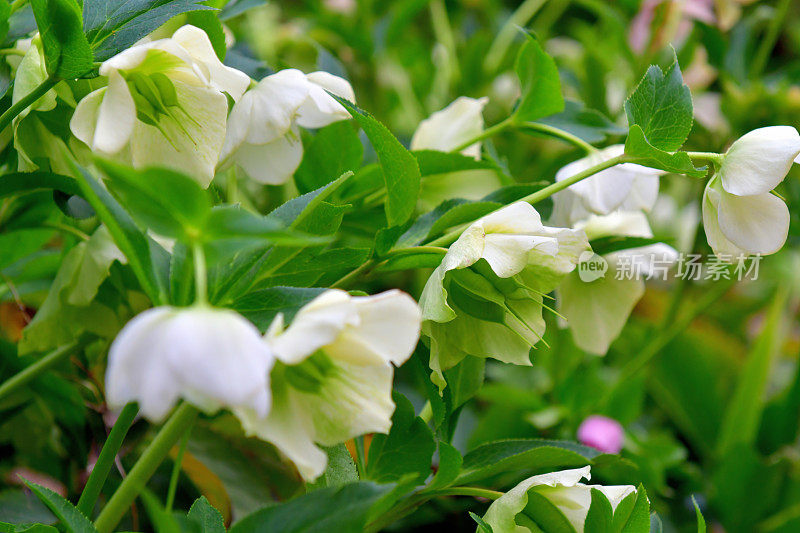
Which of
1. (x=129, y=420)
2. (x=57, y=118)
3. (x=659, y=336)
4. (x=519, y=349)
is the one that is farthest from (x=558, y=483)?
(x=659, y=336)

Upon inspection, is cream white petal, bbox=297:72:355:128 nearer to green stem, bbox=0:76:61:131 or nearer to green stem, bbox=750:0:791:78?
green stem, bbox=0:76:61:131

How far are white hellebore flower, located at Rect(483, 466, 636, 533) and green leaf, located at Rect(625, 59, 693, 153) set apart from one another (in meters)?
0.15

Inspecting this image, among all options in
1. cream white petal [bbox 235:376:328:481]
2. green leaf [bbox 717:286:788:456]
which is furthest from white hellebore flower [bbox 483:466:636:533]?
green leaf [bbox 717:286:788:456]

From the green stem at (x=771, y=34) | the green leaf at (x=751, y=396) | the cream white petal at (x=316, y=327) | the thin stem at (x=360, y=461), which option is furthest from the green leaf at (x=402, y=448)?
the green stem at (x=771, y=34)

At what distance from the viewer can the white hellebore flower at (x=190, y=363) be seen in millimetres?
201

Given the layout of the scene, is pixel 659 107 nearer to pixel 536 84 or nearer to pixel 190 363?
pixel 536 84

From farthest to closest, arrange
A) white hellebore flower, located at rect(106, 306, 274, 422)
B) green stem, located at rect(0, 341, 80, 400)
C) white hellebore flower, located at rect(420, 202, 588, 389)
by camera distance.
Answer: green stem, located at rect(0, 341, 80, 400)
white hellebore flower, located at rect(420, 202, 588, 389)
white hellebore flower, located at rect(106, 306, 274, 422)

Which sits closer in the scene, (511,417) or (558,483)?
(558,483)

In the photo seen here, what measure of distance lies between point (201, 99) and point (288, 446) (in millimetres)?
169

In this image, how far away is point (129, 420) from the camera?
0.31 meters

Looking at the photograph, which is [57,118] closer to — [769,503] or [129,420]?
[129,420]

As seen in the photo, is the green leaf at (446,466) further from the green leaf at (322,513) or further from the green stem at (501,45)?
the green stem at (501,45)

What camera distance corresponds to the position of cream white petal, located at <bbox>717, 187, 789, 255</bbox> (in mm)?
334

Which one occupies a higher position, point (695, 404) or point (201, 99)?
point (201, 99)
